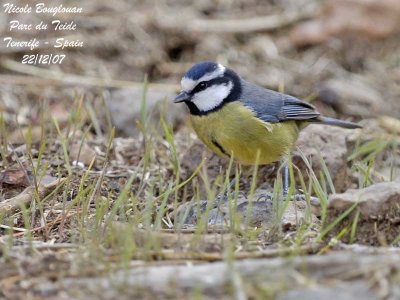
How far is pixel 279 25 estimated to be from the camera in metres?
7.56

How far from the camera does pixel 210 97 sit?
Result: 4.43 metres

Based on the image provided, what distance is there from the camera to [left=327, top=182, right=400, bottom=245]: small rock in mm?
3102

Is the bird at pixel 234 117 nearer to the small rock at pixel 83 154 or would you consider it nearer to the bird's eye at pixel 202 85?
the bird's eye at pixel 202 85

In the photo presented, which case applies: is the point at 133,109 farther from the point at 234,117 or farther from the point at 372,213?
the point at 372,213

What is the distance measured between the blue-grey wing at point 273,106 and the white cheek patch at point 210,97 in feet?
0.47

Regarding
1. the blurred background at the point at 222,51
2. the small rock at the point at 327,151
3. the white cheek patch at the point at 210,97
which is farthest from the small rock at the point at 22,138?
the small rock at the point at 327,151

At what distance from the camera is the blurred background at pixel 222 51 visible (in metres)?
6.27

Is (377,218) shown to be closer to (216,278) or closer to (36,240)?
(216,278)

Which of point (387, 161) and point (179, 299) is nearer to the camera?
point (179, 299)

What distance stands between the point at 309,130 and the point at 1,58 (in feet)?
9.80

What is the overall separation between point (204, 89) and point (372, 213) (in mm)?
1597

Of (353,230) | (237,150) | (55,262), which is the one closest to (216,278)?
(55,262)

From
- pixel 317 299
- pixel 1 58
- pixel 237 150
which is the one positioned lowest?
pixel 317 299

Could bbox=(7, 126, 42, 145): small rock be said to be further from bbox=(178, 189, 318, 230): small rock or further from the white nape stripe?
bbox=(178, 189, 318, 230): small rock
